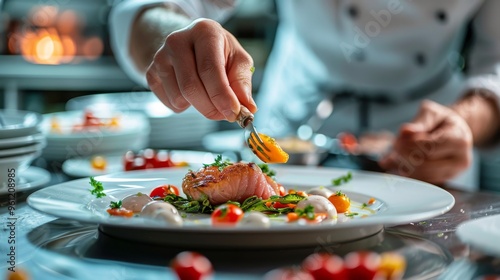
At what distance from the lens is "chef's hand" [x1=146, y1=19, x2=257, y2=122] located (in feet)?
3.81

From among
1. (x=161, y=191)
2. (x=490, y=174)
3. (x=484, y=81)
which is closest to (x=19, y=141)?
(x=161, y=191)

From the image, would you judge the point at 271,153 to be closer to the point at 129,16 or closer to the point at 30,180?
the point at 30,180

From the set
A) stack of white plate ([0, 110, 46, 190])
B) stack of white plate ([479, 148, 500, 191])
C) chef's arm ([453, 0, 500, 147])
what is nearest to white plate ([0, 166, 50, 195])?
stack of white plate ([0, 110, 46, 190])

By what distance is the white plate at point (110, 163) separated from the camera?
1.56m

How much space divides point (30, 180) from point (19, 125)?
13cm

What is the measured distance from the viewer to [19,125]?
4.54ft

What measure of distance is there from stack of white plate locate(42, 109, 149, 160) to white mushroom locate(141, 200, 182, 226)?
734mm

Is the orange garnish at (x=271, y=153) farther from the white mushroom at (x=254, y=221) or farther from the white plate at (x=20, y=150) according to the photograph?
the white plate at (x=20, y=150)

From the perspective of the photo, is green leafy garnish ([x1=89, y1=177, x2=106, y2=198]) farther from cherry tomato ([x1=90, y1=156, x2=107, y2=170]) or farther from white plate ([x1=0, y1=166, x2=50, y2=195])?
cherry tomato ([x1=90, y1=156, x2=107, y2=170])

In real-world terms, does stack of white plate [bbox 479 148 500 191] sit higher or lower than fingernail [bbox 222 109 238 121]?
lower

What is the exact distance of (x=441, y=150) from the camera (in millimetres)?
1658

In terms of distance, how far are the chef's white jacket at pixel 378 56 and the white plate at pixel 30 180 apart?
2.03 ft

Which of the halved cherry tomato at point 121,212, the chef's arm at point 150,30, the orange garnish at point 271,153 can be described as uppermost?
the chef's arm at point 150,30

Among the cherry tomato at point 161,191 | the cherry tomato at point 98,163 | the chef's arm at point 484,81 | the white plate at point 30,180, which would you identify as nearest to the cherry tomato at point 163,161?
the cherry tomato at point 98,163
